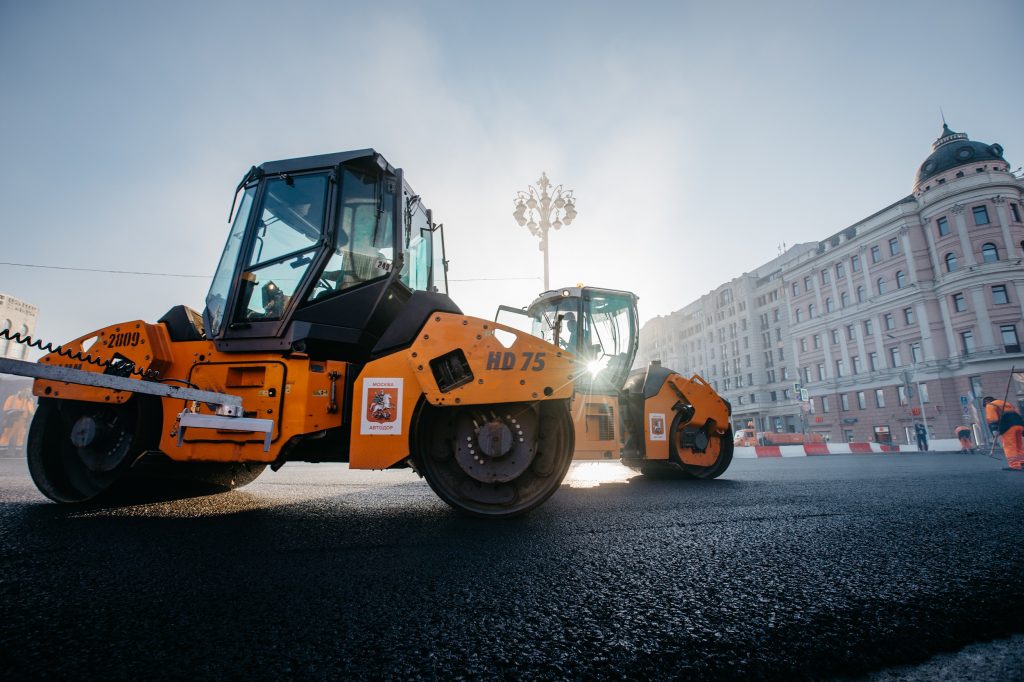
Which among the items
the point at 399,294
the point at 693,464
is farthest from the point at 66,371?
the point at 693,464

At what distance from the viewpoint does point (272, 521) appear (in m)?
3.28

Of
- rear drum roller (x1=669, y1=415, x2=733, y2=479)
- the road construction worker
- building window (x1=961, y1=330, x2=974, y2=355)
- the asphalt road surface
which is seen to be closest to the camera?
the asphalt road surface

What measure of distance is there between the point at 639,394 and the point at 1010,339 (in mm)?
45261

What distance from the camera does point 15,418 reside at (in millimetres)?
20172

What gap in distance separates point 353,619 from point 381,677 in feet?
Result: 1.42

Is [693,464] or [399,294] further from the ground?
[399,294]

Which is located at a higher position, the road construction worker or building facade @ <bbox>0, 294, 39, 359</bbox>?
building facade @ <bbox>0, 294, 39, 359</bbox>

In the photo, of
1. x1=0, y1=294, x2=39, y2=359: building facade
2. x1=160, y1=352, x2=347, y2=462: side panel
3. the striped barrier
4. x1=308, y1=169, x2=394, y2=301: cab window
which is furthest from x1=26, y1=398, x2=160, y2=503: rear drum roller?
x1=0, y1=294, x2=39, y2=359: building facade

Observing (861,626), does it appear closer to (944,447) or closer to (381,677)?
(381,677)

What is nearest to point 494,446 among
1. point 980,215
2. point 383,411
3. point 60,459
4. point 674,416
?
point 383,411

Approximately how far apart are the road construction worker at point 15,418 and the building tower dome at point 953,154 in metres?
65.9

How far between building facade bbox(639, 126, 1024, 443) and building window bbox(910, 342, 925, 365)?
0.09m

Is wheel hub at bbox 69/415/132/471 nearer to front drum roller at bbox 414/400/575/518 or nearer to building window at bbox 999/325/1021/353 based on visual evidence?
front drum roller at bbox 414/400/575/518

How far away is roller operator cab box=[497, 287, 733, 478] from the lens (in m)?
6.54
